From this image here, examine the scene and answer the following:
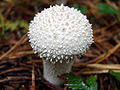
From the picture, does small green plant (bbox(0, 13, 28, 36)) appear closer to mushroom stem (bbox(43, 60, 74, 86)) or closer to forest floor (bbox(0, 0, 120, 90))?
forest floor (bbox(0, 0, 120, 90))

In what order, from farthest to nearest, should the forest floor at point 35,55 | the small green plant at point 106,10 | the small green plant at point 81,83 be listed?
the small green plant at point 106,10 < the forest floor at point 35,55 < the small green plant at point 81,83

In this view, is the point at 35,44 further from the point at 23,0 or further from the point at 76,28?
the point at 23,0

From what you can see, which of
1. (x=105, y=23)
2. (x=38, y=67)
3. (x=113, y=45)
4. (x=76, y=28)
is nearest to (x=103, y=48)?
(x=113, y=45)

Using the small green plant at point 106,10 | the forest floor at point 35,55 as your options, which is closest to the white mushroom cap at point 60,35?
the forest floor at point 35,55

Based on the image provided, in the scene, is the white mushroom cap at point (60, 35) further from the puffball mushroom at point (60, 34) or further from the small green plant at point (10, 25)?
the small green plant at point (10, 25)

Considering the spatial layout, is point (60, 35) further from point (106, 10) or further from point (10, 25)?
point (106, 10)

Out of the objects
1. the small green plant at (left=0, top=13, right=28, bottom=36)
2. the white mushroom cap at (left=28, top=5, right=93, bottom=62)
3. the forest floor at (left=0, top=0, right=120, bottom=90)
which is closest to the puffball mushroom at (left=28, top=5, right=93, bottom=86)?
the white mushroom cap at (left=28, top=5, right=93, bottom=62)

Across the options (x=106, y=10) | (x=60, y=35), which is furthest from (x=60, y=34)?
(x=106, y=10)
